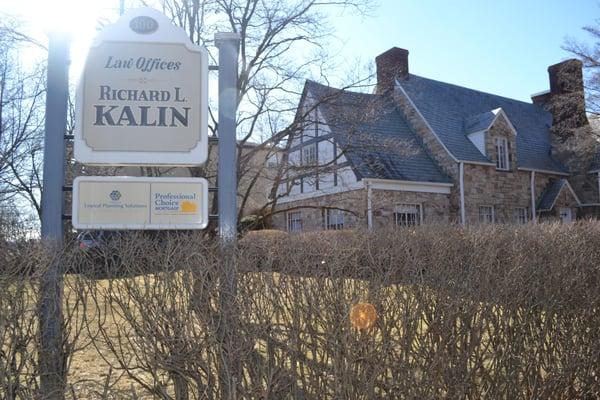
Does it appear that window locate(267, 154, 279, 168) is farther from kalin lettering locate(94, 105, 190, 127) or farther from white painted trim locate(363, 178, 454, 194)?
kalin lettering locate(94, 105, 190, 127)

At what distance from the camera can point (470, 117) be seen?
24.4 metres

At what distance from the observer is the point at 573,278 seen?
424 centimetres

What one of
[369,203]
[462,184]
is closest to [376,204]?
[369,203]

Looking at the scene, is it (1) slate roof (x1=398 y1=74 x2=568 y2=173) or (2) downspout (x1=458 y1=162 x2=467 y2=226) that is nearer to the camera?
(2) downspout (x1=458 y1=162 x2=467 y2=226)

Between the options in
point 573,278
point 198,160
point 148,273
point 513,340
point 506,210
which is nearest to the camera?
point 148,273

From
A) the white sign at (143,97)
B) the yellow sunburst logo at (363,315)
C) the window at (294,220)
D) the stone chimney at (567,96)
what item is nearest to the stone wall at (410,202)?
the window at (294,220)

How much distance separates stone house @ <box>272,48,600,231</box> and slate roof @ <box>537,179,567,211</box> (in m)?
0.04

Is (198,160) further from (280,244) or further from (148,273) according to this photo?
(148,273)

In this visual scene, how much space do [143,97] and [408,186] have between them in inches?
636

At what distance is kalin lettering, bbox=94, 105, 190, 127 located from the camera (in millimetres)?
4590

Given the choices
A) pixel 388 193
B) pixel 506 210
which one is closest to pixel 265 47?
pixel 388 193

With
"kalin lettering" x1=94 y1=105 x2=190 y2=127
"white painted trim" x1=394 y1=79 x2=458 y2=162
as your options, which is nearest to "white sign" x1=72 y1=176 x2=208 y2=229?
"kalin lettering" x1=94 y1=105 x2=190 y2=127

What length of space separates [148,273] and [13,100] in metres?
24.5

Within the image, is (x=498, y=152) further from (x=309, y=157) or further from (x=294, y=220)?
(x=309, y=157)
